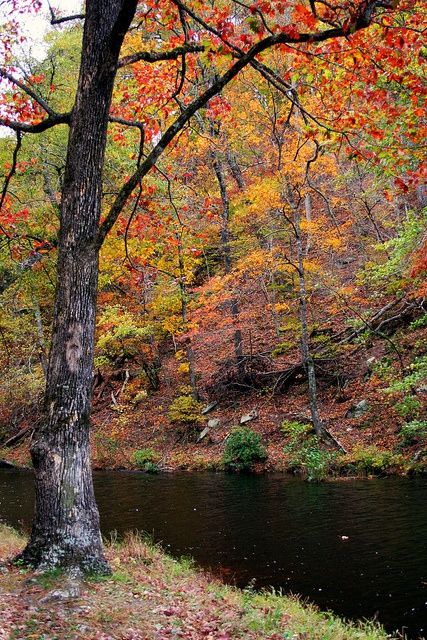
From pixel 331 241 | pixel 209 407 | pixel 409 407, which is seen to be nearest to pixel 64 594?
pixel 409 407

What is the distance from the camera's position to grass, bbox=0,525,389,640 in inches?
184

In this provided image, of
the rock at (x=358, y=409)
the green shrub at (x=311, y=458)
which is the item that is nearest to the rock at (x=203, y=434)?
the green shrub at (x=311, y=458)

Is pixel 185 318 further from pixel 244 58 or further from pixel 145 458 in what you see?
pixel 244 58

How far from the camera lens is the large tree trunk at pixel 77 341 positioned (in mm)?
5883

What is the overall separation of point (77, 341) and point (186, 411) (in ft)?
55.2

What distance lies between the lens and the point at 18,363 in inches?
985

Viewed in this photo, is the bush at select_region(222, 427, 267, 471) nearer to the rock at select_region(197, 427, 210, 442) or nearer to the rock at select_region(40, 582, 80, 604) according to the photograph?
the rock at select_region(197, 427, 210, 442)

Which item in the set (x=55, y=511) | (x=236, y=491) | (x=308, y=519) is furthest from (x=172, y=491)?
(x=55, y=511)

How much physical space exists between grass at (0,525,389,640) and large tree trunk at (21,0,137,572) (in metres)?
0.43

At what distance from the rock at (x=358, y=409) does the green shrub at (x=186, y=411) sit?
261 inches

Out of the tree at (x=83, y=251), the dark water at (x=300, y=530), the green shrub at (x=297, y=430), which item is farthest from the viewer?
the green shrub at (x=297, y=430)

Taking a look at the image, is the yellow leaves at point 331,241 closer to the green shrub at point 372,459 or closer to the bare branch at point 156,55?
the green shrub at point 372,459

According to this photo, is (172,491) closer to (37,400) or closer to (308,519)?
(308,519)

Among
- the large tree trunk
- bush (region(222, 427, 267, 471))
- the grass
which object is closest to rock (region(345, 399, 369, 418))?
bush (region(222, 427, 267, 471))
